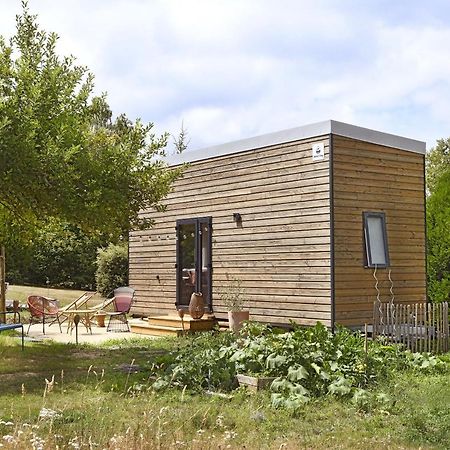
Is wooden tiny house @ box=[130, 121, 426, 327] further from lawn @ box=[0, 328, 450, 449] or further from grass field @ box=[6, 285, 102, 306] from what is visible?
grass field @ box=[6, 285, 102, 306]

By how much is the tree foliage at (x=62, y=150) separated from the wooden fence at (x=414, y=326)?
3.70 meters

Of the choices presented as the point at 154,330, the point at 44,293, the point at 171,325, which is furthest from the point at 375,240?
the point at 44,293

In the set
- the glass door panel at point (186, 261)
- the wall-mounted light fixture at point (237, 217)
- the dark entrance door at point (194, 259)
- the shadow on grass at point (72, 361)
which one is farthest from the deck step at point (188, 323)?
the wall-mounted light fixture at point (237, 217)

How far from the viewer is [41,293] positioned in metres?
21.7

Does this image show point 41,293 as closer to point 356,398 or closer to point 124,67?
point 124,67

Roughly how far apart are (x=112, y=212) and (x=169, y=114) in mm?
28600

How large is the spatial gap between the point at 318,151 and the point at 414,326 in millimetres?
3094

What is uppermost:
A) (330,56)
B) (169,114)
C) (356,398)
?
Result: (169,114)

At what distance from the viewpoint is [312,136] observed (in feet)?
38.5

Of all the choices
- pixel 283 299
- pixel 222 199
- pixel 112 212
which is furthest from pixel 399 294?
pixel 112 212

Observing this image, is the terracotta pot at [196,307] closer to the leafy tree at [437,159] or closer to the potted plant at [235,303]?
the potted plant at [235,303]

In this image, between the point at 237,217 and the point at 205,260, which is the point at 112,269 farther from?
the point at 237,217

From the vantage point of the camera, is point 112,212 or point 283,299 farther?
point 283,299

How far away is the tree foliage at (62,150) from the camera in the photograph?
920 centimetres
